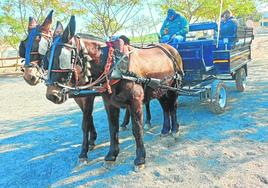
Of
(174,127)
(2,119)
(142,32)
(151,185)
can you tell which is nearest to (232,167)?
(151,185)

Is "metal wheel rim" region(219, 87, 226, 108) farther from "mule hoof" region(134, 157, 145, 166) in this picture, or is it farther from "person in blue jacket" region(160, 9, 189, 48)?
"mule hoof" region(134, 157, 145, 166)

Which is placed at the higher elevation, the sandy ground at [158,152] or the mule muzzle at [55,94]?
the mule muzzle at [55,94]

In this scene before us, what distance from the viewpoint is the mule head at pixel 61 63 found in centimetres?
316

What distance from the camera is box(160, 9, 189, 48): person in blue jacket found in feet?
20.5

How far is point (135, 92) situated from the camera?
3766mm

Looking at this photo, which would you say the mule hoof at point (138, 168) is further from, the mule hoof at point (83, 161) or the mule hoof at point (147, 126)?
the mule hoof at point (147, 126)

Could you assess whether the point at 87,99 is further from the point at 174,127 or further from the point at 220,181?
the point at 220,181

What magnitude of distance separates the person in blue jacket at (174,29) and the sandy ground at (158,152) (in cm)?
162

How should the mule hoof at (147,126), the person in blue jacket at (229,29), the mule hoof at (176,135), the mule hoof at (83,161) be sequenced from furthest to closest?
the person in blue jacket at (229,29), the mule hoof at (147,126), the mule hoof at (176,135), the mule hoof at (83,161)

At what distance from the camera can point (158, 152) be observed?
4.44m

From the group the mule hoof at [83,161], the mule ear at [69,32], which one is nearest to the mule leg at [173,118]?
the mule hoof at [83,161]

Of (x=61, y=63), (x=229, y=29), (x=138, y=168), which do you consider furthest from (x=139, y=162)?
(x=229, y=29)

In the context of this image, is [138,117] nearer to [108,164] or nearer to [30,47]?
[108,164]

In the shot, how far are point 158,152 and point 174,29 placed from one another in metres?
3.15
